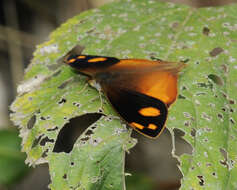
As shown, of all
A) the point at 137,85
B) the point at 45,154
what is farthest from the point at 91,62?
the point at 45,154

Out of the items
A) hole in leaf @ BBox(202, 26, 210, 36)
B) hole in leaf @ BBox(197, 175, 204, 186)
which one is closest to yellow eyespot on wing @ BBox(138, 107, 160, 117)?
hole in leaf @ BBox(197, 175, 204, 186)

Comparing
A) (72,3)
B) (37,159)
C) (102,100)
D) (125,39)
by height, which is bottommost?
(72,3)

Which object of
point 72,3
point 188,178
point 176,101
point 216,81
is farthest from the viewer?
point 72,3

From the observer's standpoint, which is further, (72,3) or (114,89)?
(72,3)

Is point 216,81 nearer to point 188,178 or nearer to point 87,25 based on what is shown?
point 188,178

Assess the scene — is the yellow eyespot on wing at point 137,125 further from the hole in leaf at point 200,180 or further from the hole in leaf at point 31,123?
the hole in leaf at point 31,123

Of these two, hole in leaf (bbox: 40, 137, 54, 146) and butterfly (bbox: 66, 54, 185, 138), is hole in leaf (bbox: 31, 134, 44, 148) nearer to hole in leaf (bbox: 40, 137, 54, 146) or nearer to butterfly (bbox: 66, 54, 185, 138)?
hole in leaf (bbox: 40, 137, 54, 146)

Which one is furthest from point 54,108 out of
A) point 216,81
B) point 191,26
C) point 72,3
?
point 72,3
